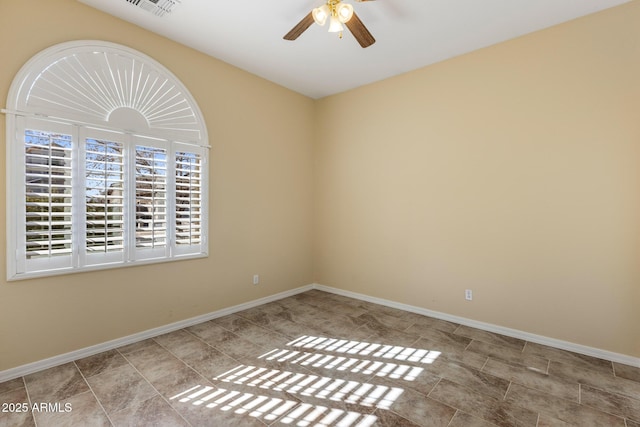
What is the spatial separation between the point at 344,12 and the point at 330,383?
9.08ft

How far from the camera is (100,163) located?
2637mm

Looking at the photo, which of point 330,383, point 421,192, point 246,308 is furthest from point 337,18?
point 246,308

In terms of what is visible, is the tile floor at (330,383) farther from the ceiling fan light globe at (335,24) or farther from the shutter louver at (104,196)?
the ceiling fan light globe at (335,24)

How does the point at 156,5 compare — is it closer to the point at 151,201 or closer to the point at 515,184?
the point at 151,201

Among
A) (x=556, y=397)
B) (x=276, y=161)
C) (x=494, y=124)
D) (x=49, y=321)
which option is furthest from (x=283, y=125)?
(x=556, y=397)

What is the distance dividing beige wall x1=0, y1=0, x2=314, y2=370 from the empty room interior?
0.02 m

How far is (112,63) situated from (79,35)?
28 cm

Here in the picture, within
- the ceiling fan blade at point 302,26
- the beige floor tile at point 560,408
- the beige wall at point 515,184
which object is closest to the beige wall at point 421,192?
the beige wall at point 515,184

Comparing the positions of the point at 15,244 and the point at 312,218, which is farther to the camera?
the point at 312,218

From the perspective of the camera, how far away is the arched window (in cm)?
229

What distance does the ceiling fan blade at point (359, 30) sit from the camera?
2.21 meters

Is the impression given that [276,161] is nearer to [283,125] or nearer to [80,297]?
[283,125]

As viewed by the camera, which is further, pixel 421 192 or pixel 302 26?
pixel 421 192

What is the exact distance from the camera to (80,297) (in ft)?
8.41
